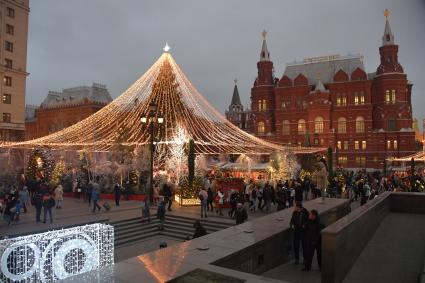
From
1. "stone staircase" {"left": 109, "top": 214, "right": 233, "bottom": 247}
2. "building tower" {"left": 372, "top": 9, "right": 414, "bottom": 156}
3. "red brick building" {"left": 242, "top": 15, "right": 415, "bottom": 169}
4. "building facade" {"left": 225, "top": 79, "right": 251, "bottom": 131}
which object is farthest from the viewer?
"building facade" {"left": 225, "top": 79, "right": 251, "bottom": 131}

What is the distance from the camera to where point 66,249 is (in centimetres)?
820

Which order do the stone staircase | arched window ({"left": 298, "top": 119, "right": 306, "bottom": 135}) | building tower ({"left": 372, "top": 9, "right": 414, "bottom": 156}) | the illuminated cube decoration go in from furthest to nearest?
arched window ({"left": 298, "top": 119, "right": 306, "bottom": 135})
building tower ({"left": 372, "top": 9, "right": 414, "bottom": 156})
the stone staircase
the illuminated cube decoration

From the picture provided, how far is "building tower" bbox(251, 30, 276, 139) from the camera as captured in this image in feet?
220

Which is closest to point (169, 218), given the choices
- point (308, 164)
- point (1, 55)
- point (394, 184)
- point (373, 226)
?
point (373, 226)

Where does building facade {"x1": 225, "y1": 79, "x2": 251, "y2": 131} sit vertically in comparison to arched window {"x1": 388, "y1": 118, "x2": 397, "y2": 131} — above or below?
above

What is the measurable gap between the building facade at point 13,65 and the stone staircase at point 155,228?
106 ft

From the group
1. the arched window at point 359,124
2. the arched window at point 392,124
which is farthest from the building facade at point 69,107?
the arched window at point 392,124

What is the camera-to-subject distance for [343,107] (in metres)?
60.1

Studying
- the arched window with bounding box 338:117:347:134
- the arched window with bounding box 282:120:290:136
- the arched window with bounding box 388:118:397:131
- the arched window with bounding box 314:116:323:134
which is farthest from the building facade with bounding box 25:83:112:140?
the arched window with bounding box 388:118:397:131

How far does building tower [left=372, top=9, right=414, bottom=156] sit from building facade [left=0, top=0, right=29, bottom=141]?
178ft

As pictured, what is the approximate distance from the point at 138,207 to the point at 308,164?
22280 millimetres

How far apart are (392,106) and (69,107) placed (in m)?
63.9

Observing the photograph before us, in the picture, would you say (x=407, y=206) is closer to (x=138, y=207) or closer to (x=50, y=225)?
(x=138, y=207)

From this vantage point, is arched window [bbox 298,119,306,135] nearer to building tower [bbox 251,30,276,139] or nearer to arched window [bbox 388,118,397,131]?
building tower [bbox 251,30,276,139]
